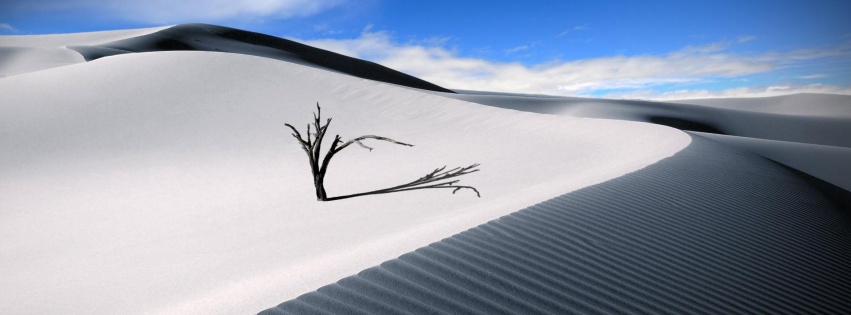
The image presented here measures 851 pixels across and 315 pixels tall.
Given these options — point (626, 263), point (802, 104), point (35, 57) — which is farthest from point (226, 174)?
point (802, 104)

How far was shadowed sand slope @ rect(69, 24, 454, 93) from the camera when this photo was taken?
46.8m

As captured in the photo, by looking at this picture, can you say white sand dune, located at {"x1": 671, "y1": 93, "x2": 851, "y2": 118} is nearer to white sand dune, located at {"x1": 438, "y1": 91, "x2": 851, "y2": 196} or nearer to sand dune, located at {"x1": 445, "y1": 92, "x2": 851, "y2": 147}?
white sand dune, located at {"x1": 438, "y1": 91, "x2": 851, "y2": 196}

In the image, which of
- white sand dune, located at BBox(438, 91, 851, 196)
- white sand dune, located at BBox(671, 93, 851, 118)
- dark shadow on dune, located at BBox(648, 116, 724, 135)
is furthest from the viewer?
white sand dune, located at BBox(671, 93, 851, 118)

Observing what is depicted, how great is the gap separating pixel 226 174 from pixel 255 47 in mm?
46906

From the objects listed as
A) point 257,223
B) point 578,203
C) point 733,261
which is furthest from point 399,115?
point 733,261

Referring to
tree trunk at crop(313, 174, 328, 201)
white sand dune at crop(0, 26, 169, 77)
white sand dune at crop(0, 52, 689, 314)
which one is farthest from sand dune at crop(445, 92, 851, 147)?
tree trunk at crop(313, 174, 328, 201)

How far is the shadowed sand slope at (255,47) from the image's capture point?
1843 inches

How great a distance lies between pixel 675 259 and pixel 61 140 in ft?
35.9

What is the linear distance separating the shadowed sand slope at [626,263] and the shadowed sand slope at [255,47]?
43.1 meters

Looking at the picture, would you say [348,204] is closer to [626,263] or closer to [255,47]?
[626,263]

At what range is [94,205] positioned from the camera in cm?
696

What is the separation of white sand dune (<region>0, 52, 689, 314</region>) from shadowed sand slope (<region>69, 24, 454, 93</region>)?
3280 centimetres

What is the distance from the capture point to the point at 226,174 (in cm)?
865

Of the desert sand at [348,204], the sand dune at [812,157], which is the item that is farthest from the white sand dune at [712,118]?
the desert sand at [348,204]
